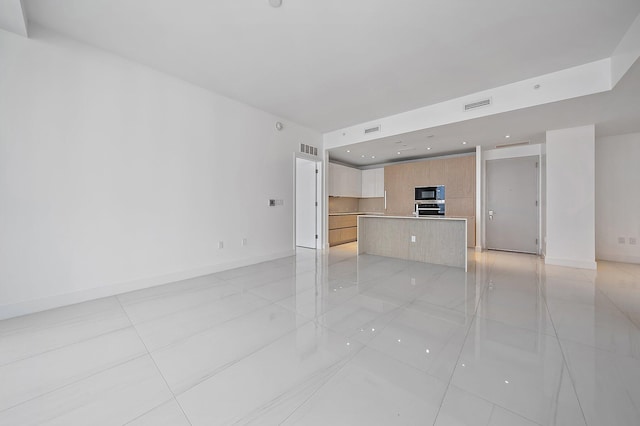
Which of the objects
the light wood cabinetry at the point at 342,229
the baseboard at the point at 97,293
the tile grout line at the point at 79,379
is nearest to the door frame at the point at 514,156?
the light wood cabinetry at the point at 342,229

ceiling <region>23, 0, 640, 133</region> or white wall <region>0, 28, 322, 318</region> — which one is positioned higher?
ceiling <region>23, 0, 640, 133</region>

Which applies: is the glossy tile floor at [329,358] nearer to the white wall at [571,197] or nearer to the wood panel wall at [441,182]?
the white wall at [571,197]

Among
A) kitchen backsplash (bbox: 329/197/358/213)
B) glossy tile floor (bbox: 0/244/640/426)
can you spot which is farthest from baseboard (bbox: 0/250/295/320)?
kitchen backsplash (bbox: 329/197/358/213)

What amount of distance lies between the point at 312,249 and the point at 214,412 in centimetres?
488

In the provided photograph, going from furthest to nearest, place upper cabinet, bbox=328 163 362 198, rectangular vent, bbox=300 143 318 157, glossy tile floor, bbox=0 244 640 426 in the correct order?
upper cabinet, bbox=328 163 362 198 < rectangular vent, bbox=300 143 318 157 < glossy tile floor, bbox=0 244 640 426

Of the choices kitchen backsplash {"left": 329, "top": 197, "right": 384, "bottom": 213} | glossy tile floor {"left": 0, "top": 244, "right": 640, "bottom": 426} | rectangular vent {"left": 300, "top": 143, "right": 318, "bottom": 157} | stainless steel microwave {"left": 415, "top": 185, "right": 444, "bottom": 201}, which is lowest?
glossy tile floor {"left": 0, "top": 244, "right": 640, "bottom": 426}

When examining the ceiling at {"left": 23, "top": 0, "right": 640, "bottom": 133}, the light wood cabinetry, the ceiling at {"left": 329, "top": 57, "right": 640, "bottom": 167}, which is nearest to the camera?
the ceiling at {"left": 23, "top": 0, "right": 640, "bottom": 133}

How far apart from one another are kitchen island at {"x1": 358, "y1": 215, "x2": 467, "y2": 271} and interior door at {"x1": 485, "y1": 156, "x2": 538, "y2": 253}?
2.55 metres

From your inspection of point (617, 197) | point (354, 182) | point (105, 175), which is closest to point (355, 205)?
point (354, 182)

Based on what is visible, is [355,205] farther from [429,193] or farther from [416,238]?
[416,238]

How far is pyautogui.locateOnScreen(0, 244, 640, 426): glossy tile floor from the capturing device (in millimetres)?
1264

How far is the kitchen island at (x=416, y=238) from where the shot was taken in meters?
4.30

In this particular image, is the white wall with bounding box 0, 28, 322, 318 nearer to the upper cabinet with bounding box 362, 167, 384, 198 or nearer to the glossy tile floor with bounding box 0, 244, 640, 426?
the glossy tile floor with bounding box 0, 244, 640, 426

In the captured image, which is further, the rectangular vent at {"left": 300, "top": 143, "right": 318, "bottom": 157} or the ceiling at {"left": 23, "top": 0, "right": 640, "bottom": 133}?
the rectangular vent at {"left": 300, "top": 143, "right": 318, "bottom": 157}
